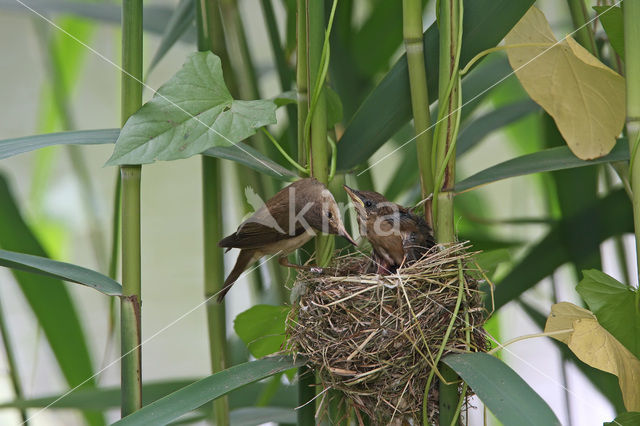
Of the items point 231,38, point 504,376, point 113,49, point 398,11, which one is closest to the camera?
point 504,376

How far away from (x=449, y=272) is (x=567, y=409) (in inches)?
22.4

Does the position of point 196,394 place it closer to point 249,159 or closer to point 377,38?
point 249,159

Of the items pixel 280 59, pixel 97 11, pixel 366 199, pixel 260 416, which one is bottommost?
pixel 260 416

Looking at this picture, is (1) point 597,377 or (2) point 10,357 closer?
(2) point 10,357

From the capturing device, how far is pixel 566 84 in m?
0.76

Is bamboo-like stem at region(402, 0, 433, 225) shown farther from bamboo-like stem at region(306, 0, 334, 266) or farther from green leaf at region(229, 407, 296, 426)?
green leaf at region(229, 407, 296, 426)

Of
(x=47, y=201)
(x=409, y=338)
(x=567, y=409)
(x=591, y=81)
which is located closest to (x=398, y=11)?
(x=591, y=81)

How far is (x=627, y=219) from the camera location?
1.02 m

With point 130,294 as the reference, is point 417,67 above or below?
above

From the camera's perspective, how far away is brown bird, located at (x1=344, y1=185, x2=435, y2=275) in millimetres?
983

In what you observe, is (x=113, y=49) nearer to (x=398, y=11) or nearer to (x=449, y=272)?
(x=398, y=11)

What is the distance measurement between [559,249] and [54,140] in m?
0.77

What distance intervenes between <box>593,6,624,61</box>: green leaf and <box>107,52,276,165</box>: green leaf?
37cm

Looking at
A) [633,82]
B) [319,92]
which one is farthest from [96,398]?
[633,82]
